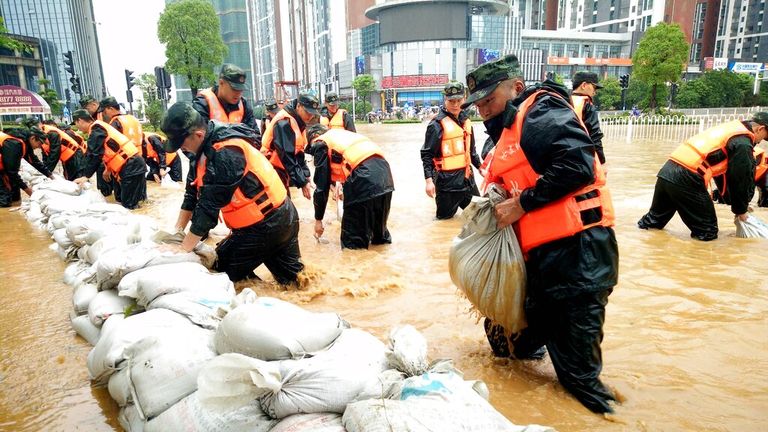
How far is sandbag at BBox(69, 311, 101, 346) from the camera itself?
2.62 metres

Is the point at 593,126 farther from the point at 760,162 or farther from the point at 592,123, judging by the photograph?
the point at 760,162

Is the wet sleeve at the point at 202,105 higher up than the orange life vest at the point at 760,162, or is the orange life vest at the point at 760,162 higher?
the wet sleeve at the point at 202,105

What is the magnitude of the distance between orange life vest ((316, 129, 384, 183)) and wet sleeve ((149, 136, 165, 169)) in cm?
645

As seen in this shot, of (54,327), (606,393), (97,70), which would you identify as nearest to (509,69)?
(606,393)

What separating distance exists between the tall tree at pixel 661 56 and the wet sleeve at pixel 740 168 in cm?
3388

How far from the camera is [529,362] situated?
8.08 feet

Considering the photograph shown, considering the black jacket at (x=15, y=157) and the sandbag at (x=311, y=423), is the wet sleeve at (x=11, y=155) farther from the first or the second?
the sandbag at (x=311, y=423)

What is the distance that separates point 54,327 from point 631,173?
9901 millimetres

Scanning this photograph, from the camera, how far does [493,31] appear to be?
61.4 metres

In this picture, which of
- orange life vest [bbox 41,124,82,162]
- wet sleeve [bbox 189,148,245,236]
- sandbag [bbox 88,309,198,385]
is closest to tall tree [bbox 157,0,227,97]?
orange life vest [bbox 41,124,82,162]

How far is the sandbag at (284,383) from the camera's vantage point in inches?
57.5

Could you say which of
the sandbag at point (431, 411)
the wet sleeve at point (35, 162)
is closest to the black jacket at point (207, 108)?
the sandbag at point (431, 411)

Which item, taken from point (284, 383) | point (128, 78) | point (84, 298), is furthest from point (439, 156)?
point (128, 78)

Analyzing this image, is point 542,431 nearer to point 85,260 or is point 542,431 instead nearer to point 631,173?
point 85,260
